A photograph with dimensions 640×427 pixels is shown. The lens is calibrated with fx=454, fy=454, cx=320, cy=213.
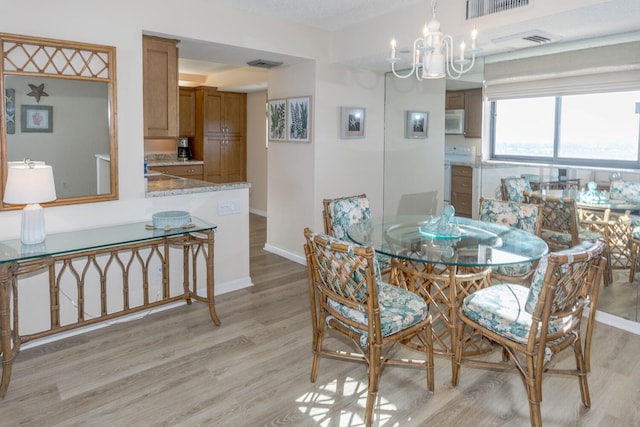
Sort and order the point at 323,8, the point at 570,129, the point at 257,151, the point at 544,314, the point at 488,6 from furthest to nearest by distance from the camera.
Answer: the point at 257,151 < the point at 323,8 < the point at 570,129 < the point at 488,6 < the point at 544,314

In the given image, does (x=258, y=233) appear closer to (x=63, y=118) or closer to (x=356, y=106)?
(x=356, y=106)

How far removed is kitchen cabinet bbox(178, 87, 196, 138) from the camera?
7461 millimetres

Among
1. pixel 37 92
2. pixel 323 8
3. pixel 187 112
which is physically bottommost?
pixel 37 92

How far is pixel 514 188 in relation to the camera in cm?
395

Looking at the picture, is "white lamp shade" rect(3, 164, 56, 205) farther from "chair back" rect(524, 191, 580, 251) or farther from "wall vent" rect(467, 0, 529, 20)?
"chair back" rect(524, 191, 580, 251)

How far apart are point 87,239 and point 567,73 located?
3.71 metres

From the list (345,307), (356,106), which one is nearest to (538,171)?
(356,106)

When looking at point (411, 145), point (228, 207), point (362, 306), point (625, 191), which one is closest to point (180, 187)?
point (228, 207)

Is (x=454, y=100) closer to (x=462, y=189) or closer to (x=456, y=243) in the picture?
(x=462, y=189)

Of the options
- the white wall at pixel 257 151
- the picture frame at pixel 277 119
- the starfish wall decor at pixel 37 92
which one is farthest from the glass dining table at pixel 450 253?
the white wall at pixel 257 151

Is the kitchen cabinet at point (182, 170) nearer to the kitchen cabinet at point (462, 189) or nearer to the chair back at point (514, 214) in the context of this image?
the kitchen cabinet at point (462, 189)

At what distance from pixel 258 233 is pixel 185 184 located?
2728 mm

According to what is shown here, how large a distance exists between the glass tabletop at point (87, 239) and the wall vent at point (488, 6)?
8.14ft

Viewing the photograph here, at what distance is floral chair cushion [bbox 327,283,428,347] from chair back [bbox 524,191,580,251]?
1.86m
